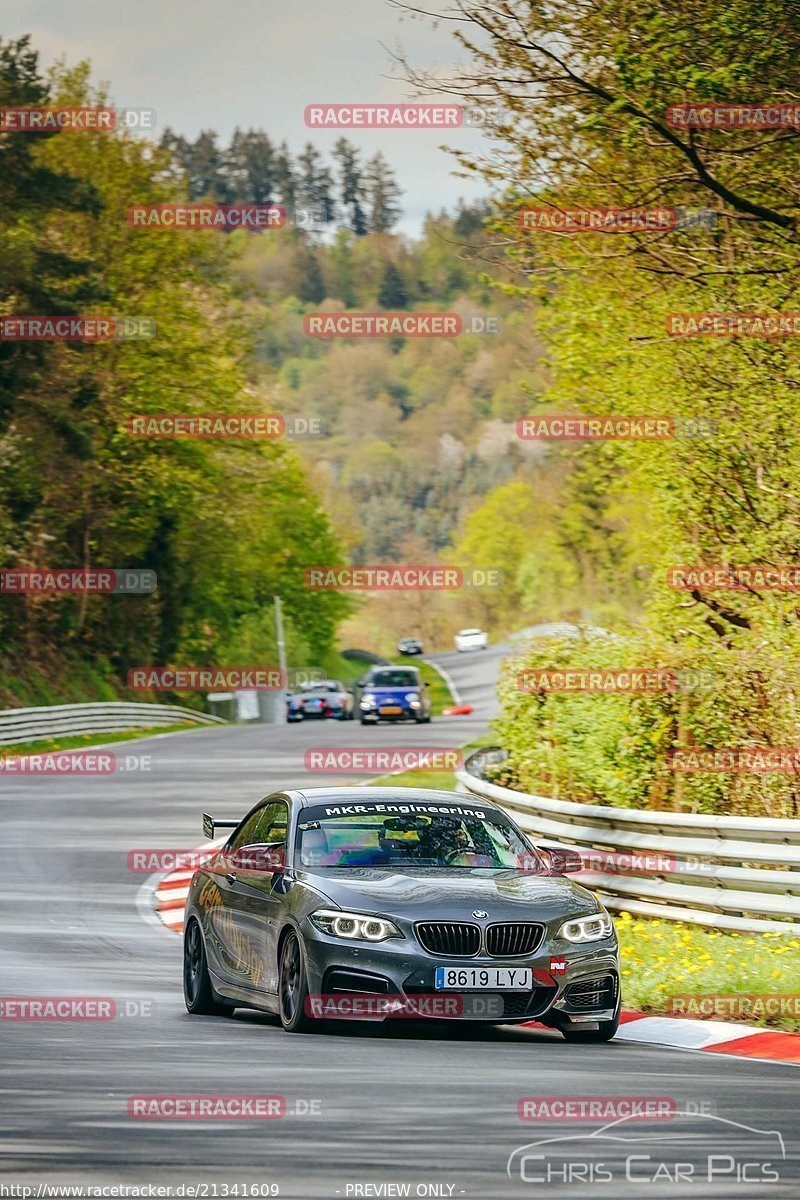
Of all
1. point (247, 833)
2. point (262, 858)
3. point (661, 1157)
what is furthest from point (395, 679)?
point (661, 1157)

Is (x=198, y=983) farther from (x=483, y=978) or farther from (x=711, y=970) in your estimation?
(x=711, y=970)

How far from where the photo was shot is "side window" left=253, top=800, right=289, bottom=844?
11.4 m

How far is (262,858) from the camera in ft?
36.3

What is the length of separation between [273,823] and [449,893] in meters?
1.61

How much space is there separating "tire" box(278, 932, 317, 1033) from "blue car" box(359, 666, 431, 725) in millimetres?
43106

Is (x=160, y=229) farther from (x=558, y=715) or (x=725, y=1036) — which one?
(x=725, y=1036)

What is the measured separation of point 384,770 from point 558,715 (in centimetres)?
1626

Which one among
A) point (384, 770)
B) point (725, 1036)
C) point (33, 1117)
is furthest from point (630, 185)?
point (384, 770)

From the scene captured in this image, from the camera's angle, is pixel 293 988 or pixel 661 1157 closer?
pixel 661 1157

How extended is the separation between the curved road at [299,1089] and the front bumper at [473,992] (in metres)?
0.17

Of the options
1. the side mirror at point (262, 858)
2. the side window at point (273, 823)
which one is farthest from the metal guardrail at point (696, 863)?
the side mirror at point (262, 858)

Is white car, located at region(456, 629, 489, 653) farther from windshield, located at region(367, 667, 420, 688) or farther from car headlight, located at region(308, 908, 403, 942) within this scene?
car headlight, located at region(308, 908, 403, 942)

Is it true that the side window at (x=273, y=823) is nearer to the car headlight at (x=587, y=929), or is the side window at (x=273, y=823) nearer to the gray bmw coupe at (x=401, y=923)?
the gray bmw coupe at (x=401, y=923)

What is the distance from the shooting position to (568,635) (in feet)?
68.3
